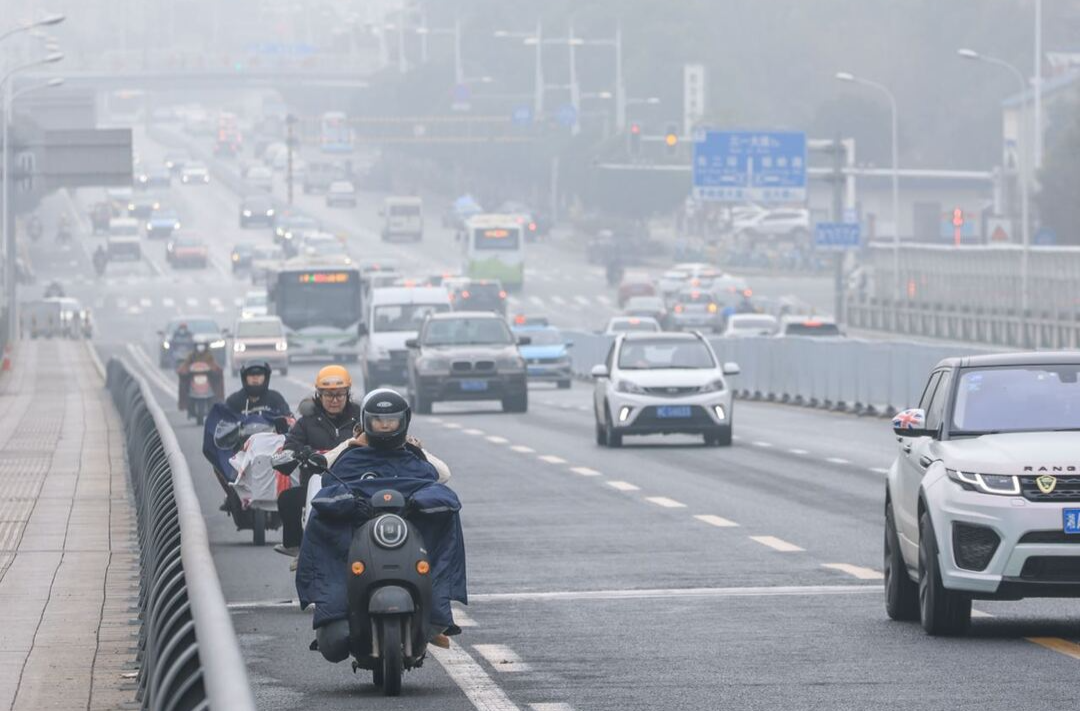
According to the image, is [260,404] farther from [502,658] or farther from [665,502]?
[502,658]

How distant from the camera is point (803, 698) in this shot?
10844 mm

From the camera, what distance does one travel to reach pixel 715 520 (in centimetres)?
2075

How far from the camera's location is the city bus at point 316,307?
73000mm

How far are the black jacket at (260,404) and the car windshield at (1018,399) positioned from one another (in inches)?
255

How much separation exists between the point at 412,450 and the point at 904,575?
3.50 metres

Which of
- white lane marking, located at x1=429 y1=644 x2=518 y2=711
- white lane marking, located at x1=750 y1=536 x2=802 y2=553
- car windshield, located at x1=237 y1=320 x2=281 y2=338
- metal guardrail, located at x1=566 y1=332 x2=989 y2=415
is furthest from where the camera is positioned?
car windshield, located at x1=237 y1=320 x2=281 y2=338

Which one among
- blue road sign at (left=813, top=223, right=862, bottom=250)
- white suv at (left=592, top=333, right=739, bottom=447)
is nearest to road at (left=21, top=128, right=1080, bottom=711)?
white suv at (left=592, top=333, right=739, bottom=447)

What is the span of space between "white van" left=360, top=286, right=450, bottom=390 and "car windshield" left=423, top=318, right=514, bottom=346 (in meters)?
8.52

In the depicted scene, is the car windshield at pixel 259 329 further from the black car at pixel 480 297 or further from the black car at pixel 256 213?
the black car at pixel 256 213

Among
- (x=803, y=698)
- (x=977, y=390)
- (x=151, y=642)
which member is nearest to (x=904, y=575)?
(x=977, y=390)

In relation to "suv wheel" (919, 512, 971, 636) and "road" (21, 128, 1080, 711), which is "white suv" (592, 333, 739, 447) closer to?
"road" (21, 128, 1080, 711)

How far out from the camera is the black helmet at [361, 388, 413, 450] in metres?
10.8

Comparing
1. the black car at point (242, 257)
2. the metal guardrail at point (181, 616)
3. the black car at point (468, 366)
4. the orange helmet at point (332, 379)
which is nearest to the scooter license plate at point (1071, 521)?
the metal guardrail at point (181, 616)

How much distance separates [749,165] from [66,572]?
65.1 meters
